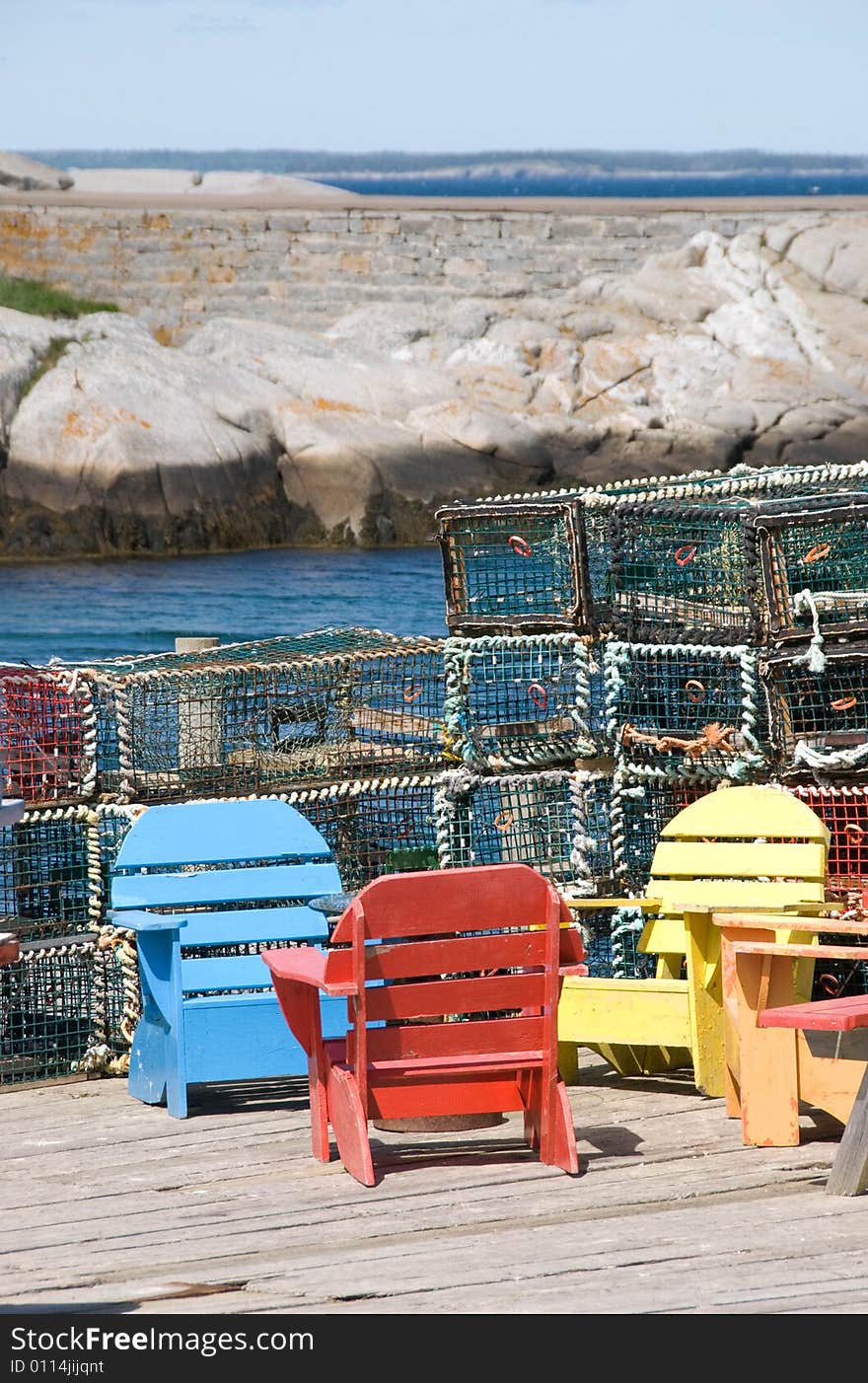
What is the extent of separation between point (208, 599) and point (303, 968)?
2712 cm

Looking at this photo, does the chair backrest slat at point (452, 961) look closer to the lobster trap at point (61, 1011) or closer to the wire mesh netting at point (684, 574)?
the lobster trap at point (61, 1011)

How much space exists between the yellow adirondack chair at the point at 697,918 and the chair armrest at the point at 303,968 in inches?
31.2

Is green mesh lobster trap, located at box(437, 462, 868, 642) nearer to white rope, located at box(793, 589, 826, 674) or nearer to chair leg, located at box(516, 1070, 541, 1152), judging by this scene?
white rope, located at box(793, 589, 826, 674)

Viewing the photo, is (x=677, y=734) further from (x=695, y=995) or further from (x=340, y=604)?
(x=340, y=604)

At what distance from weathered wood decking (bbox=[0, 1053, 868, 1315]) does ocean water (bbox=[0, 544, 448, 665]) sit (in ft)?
66.7

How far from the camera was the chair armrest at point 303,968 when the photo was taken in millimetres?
4465

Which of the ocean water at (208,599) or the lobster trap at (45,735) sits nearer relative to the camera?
the lobster trap at (45,735)

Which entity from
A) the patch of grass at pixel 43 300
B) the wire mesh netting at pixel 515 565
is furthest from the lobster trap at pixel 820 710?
the patch of grass at pixel 43 300

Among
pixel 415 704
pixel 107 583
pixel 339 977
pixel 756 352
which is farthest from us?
pixel 756 352

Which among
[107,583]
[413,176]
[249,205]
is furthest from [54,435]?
[413,176]

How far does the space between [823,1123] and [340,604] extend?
85.5ft

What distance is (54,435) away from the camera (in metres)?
35.0

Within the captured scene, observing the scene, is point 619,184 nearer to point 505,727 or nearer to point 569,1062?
point 505,727

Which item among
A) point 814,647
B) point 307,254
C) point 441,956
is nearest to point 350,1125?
point 441,956
